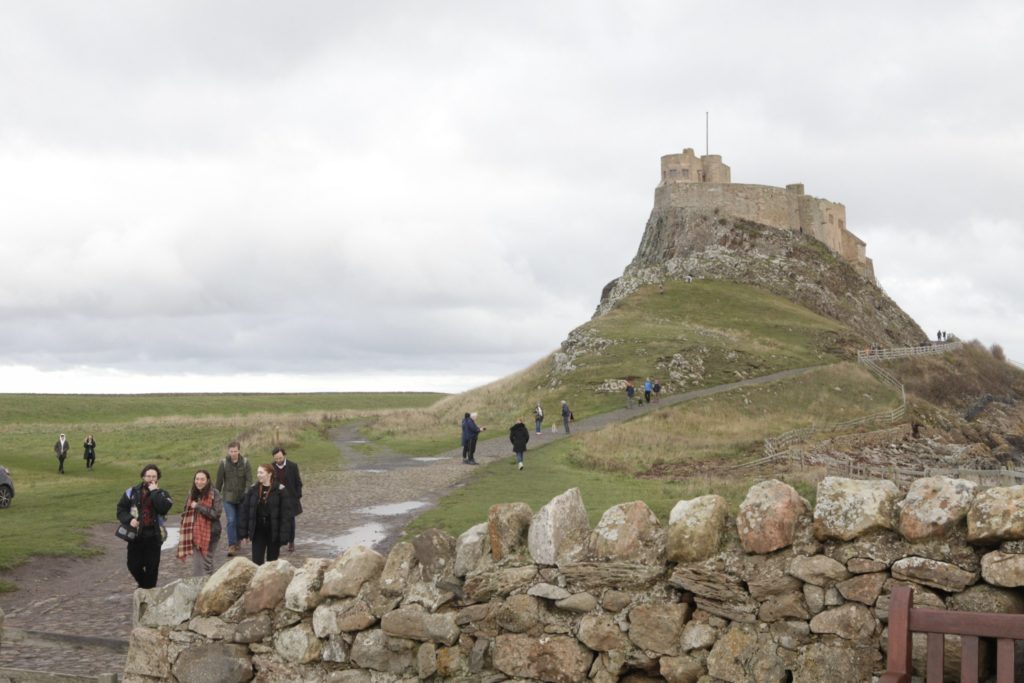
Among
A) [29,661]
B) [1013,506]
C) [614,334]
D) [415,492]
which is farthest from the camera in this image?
[614,334]

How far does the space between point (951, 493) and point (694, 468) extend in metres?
25.7

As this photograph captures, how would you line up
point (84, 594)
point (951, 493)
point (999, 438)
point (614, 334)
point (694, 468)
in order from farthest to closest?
point (614, 334)
point (999, 438)
point (694, 468)
point (84, 594)
point (951, 493)

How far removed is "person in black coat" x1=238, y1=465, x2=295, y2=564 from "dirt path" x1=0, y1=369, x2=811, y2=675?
205 cm

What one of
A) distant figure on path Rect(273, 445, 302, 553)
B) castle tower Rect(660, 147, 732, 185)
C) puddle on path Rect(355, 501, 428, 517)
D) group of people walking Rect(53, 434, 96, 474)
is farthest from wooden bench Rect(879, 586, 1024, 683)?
castle tower Rect(660, 147, 732, 185)

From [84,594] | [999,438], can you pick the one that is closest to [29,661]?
[84,594]

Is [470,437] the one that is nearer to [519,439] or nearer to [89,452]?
[519,439]

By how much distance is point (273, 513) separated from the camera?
1365cm

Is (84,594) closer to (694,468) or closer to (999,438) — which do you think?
(694,468)

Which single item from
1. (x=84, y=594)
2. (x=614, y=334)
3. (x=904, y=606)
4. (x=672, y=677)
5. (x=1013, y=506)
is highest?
(x=614, y=334)

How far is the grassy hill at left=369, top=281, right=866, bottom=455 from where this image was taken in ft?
179

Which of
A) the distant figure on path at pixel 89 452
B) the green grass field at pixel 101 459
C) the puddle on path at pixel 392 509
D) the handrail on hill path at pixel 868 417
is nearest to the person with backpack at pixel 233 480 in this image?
the green grass field at pixel 101 459

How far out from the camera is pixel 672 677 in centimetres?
647

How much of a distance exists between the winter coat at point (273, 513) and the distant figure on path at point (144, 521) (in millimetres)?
1671

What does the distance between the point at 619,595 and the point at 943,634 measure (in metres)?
2.37
